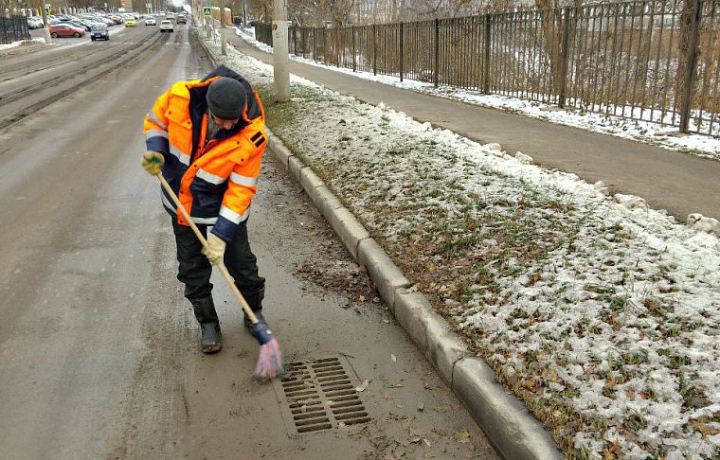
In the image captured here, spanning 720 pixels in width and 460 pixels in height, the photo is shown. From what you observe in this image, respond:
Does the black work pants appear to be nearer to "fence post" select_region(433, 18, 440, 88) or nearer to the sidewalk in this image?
the sidewalk

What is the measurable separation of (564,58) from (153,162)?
987cm

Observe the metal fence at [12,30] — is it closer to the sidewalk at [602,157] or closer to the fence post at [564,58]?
the sidewalk at [602,157]

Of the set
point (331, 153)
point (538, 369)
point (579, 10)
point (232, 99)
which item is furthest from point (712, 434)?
point (579, 10)

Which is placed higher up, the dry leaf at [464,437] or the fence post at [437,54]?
the fence post at [437,54]

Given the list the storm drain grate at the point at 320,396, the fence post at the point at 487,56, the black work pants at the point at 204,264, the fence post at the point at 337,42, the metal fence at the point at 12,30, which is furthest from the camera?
the metal fence at the point at 12,30

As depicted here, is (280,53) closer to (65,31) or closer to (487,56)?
(487,56)

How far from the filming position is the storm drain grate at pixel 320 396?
119 inches

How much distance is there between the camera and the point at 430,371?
346 cm

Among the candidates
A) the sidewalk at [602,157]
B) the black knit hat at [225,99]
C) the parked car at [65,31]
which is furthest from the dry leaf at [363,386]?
the parked car at [65,31]

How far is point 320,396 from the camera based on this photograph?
3.22m

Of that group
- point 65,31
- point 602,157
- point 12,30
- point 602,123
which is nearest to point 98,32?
point 12,30

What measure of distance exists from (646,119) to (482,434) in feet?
27.3

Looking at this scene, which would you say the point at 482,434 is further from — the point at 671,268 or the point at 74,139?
the point at 74,139

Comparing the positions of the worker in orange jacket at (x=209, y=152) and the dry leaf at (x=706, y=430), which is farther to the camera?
the worker in orange jacket at (x=209, y=152)
